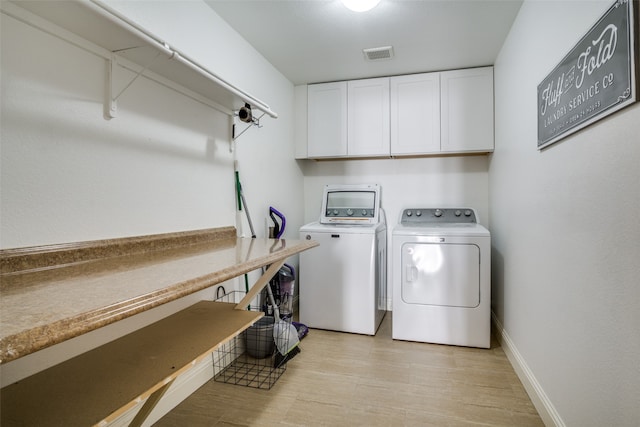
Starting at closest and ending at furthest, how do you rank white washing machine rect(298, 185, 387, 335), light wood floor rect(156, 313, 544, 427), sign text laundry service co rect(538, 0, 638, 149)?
sign text laundry service co rect(538, 0, 638, 149) < light wood floor rect(156, 313, 544, 427) < white washing machine rect(298, 185, 387, 335)

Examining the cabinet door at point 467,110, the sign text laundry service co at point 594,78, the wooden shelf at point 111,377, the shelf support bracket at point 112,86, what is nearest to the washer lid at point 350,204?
the cabinet door at point 467,110

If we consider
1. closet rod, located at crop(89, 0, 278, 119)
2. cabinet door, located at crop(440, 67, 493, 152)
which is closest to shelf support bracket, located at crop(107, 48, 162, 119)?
closet rod, located at crop(89, 0, 278, 119)

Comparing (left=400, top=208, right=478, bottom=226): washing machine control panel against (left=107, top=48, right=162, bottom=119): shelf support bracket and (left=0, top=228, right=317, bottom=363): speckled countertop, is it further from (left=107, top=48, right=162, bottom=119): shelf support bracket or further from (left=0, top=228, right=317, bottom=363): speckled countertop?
(left=107, top=48, right=162, bottom=119): shelf support bracket

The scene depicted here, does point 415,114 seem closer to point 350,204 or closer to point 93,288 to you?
point 350,204

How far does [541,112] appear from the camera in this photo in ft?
5.39

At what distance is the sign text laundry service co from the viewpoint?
96 cm

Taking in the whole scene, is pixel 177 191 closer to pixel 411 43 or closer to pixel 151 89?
pixel 151 89

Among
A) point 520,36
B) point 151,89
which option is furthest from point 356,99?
point 151,89

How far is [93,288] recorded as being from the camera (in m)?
0.78

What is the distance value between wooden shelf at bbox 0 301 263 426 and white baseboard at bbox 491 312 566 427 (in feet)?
4.83

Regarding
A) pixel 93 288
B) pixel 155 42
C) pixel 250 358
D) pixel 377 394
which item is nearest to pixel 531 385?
pixel 377 394

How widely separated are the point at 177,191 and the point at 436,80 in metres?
2.47

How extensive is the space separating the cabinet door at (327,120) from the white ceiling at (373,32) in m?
0.27

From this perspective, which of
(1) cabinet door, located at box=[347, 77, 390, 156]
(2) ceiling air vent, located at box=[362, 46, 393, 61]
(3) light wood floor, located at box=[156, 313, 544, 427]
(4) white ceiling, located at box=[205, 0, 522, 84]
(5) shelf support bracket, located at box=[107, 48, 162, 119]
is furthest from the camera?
(1) cabinet door, located at box=[347, 77, 390, 156]
